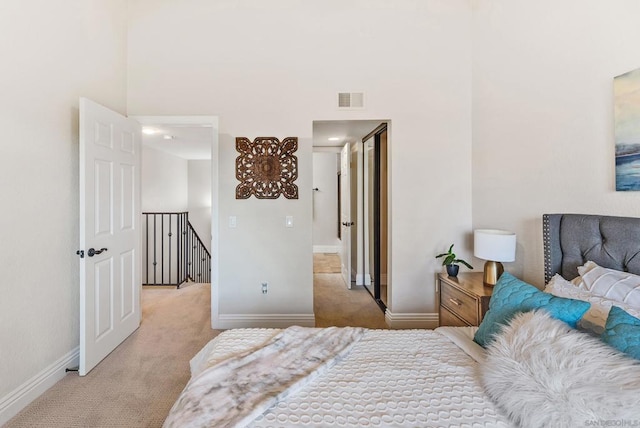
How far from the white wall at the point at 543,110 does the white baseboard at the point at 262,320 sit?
1926 mm

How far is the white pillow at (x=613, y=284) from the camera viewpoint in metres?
1.29

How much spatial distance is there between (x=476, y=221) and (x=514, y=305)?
5.56 feet

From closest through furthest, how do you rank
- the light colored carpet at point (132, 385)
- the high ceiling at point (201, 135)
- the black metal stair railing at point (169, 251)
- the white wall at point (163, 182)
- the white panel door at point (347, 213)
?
the light colored carpet at point (132, 385) → the high ceiling at point (201, 135) → the white panel door at point (347, 213) → the black metal stair railing at point (169, 251) → the white wall at point (163, 182)

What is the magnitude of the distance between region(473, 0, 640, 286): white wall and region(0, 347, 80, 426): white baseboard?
3.55 meters

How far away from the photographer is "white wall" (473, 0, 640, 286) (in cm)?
167

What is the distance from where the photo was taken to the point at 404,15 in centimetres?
295

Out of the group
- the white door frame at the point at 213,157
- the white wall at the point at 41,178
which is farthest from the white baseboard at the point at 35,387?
the white door frame at the point at 213,157

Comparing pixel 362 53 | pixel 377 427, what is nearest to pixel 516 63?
pixel 362 53

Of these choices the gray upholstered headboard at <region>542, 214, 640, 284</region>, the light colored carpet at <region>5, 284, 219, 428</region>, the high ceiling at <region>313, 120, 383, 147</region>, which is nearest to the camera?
the gray upholstered headboard at <region>542, 214, 640, 284</region>

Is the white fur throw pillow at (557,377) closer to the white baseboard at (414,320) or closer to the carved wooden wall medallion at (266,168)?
the white baseboard at (414,320)

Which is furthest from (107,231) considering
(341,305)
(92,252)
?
(341,305)

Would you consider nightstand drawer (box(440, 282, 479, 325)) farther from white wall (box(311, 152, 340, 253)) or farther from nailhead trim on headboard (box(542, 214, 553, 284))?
white wall (box(311, 152, 340, 253))

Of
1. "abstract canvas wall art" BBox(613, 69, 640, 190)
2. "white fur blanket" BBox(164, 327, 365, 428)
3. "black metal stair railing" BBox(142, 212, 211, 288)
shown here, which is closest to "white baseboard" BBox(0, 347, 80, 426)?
"white fur blanket" BBox(164, 327, 365, 428)

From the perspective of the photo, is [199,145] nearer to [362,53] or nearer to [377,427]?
[362,53]
